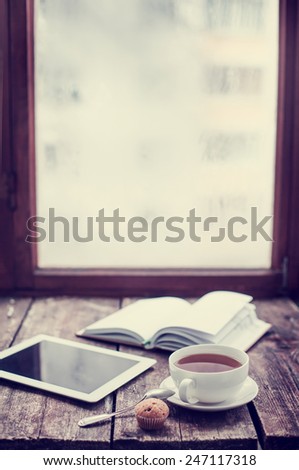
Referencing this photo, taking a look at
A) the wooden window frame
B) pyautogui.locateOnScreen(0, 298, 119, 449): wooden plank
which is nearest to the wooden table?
pyautogui.locateOnScreen(0, 298, 119, 449): wooden plank

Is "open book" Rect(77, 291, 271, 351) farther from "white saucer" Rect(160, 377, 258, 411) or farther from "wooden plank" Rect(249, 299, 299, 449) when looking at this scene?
"white saucer" Rect(160, 377, 258, 411)

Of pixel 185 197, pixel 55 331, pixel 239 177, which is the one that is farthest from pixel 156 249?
pixel 55 331

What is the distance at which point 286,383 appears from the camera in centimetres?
110

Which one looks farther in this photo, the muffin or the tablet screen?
the tablet screen

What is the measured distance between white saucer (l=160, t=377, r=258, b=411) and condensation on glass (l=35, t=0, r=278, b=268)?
704 mm

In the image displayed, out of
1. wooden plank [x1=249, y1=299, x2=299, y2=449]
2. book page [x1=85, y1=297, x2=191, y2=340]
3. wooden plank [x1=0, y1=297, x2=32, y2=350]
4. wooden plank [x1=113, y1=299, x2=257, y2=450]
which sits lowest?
wooden plank [x1=0, y1=297, x2=32, y2=350]

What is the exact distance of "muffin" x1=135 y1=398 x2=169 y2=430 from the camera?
0.90 m

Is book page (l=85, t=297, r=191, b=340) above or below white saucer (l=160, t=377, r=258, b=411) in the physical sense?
below

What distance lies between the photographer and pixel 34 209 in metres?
1.67

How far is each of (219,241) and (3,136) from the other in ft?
2.15

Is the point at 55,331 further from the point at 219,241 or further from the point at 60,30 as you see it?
the point at 60,30

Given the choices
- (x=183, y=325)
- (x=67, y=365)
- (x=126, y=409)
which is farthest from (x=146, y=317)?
(x=126, y=409)

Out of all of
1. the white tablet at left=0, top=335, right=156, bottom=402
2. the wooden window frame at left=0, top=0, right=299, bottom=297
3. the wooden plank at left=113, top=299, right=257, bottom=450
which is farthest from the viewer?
the wooden window frame at left=0, top=0, right=299, bottom=297

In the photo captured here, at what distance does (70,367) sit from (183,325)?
0.81 ft
